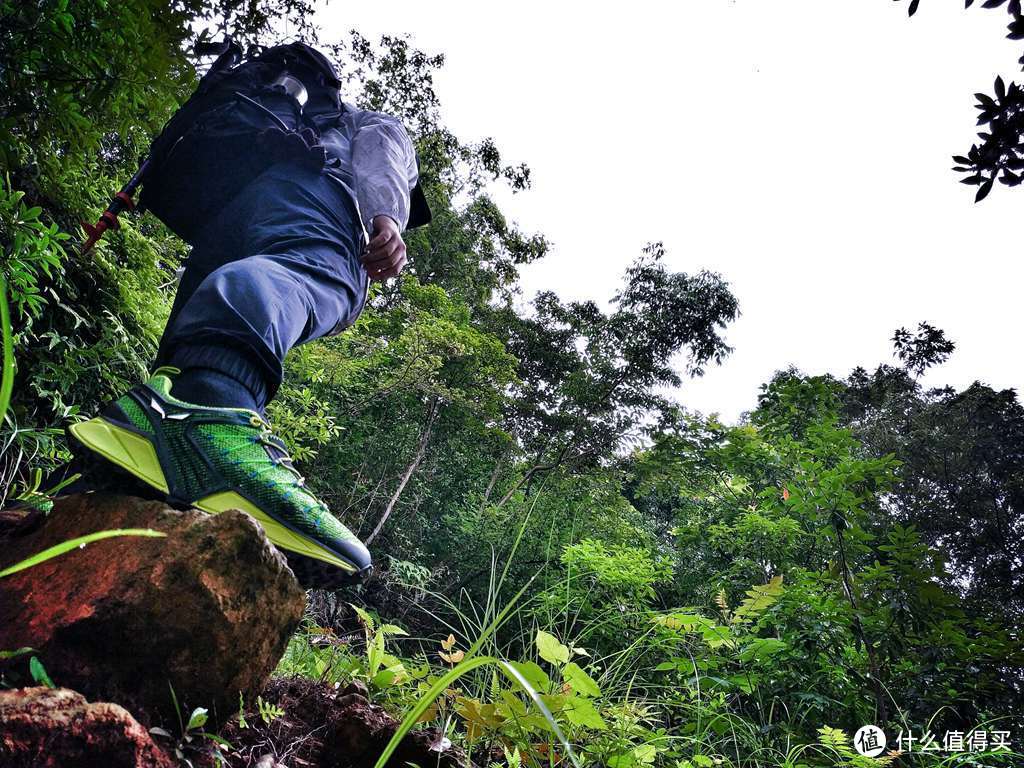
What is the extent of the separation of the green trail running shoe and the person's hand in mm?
570

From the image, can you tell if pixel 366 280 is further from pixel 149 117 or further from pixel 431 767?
pixel 431 767

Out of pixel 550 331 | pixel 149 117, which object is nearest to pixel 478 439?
pixel 550 331

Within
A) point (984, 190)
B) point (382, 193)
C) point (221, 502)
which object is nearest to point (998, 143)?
point (984, 190)

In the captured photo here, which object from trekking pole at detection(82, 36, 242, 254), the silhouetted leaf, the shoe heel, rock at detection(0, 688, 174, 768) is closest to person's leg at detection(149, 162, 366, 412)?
the shoe heel

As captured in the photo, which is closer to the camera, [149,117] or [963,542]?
[149,117]

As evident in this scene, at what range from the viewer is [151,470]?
0.94 metres

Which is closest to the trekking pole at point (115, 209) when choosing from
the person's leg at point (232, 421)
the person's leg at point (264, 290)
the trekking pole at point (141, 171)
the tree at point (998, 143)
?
the trekking pole at point (141, 171)

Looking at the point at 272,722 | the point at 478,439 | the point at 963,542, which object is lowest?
the point at 272,722

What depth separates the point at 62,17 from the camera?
46.4 inches

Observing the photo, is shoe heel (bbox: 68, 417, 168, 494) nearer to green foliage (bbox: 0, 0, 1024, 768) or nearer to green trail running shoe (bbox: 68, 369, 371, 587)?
green trail running shoe (bbox: 68, 369, 371, 587)

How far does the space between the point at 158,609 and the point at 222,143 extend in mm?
1038

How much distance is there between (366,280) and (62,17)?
77 centimetres

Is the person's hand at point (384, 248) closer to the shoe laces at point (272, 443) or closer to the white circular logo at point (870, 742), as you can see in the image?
the shoe laces at point (272, 443)

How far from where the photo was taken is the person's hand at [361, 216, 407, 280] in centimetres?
143
